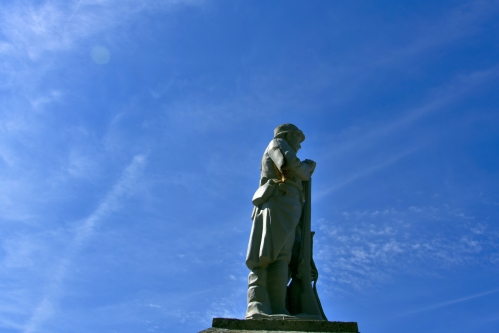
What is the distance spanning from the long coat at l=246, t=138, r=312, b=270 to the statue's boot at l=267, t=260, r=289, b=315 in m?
0.13

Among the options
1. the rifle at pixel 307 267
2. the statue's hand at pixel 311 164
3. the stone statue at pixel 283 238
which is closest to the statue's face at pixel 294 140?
the stone statue at pixel 283 238

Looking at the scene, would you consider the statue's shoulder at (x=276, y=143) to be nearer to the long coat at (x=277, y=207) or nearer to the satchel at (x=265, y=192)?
the long coat at (x=277, y=207)

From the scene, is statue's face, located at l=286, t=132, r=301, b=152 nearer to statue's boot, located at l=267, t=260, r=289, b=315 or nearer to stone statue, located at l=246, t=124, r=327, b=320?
stone statue, located at l=246, t=124, r=327, b=320

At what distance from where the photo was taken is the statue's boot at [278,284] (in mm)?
8477

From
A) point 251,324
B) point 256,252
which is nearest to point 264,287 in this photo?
point 256,252

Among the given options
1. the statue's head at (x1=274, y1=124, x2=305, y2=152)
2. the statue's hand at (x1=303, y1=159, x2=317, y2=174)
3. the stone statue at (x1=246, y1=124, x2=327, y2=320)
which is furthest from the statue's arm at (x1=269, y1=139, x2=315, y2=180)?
the statue's head at (x1=274, y1=124, x2=305, y2=152)

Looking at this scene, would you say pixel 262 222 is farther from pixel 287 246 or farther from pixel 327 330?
pixel 327 330

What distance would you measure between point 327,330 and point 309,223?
2.52 metres

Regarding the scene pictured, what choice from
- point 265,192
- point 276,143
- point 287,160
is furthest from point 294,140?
point 265,192

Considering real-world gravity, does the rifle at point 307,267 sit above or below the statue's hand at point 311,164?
below

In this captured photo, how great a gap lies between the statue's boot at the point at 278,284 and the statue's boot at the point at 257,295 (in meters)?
0.08

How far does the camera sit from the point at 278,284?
8.59 metres

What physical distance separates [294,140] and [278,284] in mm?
2529

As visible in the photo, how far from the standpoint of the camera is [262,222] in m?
9.09
